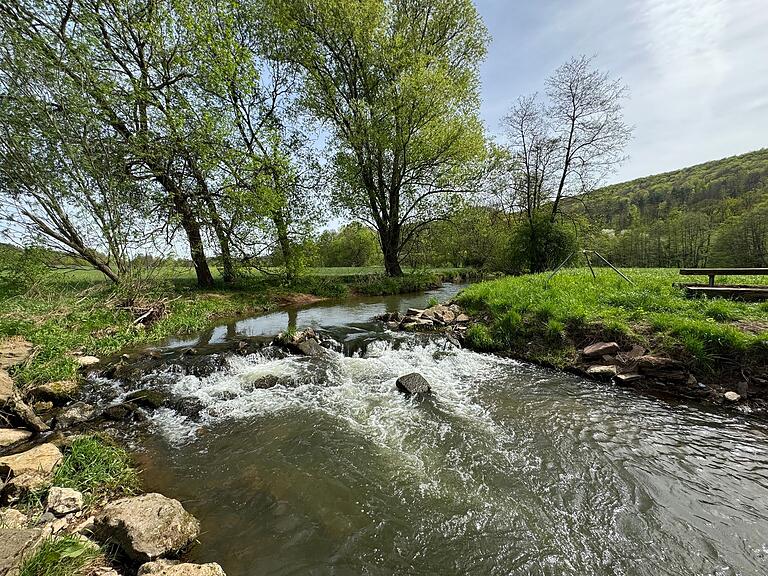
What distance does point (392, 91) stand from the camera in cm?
1969

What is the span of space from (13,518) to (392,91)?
22412 mm

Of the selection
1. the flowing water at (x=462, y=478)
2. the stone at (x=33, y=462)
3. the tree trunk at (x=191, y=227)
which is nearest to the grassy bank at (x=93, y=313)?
the tree trunk at (x=191, y=227)

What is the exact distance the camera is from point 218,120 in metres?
14.5

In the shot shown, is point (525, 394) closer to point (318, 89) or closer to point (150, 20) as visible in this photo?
point (150, 20)

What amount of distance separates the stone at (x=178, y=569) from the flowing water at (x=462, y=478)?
1.33 feet

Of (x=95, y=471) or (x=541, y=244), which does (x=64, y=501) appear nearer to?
(x=95, y=471)

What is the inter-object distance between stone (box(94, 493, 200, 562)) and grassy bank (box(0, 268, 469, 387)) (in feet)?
16.3

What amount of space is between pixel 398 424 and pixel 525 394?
8.82ft

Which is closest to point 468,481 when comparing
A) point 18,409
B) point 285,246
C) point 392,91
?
point 18,409

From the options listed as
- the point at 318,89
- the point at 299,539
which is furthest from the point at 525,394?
the point at 318,89

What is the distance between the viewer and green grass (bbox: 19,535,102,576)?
7.07 feet

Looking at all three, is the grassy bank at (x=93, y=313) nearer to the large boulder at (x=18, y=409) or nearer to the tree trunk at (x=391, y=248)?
the large boulder at (x=18, y=409)

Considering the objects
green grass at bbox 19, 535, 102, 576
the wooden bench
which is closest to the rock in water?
green grass at bbox 19, 535, 102, 576

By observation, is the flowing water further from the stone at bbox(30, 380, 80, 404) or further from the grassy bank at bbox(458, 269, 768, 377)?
the stone at bbox(30, 380, 80, 404)
